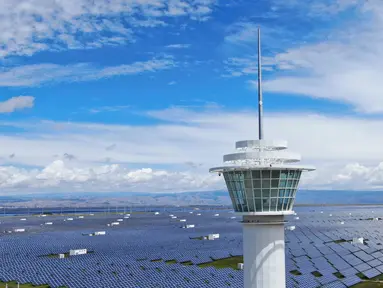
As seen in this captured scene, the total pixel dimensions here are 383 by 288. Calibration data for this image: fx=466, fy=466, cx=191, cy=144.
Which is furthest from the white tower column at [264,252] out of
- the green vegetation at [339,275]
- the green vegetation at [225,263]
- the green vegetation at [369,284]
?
the green vegetation at [225,263]

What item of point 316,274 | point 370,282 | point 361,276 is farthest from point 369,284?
point 316,274

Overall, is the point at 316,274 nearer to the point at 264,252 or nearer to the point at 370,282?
the point at 370,282

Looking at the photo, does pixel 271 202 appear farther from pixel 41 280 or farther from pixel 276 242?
pixel 41 280

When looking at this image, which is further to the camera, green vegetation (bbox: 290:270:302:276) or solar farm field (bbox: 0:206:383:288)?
green vegetation (bbox: 290:270:302:276)

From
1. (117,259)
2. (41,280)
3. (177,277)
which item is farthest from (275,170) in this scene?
(117,259)

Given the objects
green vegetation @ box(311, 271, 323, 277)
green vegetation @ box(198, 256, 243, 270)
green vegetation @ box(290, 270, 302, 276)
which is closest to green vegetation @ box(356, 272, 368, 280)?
green vegetation @ box(311, 271, 323, 277)

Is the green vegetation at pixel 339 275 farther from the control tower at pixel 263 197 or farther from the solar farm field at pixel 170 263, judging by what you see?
the control tower at pixel 263 197

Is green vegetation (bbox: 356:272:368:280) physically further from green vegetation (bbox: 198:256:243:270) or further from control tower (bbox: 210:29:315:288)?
control tower (bbox: 210:29:315:288)

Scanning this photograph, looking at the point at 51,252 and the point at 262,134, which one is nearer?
the point at 262,134
